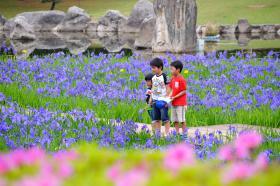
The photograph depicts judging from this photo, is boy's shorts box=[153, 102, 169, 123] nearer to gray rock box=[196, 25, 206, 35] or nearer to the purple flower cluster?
the purple flower cluster

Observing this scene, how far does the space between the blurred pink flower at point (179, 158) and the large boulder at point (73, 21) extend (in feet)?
154

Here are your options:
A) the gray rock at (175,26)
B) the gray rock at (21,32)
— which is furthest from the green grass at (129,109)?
the gray rock at (21,32)

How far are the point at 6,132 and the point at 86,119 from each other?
4.40 ft

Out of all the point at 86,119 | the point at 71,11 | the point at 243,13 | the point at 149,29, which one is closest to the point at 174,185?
the point at 86,119

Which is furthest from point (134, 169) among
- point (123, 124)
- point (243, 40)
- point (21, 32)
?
point (21, 32)

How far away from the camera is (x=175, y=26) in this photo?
27.3m

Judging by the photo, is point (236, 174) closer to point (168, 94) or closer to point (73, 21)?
point (168, 94)

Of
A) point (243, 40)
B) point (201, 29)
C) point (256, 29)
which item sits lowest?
point (243, 40)

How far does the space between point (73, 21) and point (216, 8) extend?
12.9m

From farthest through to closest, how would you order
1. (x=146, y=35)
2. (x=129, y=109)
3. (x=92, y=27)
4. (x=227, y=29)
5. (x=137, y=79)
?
1. (x=92, y=27)
2. (x=227, y=29)
3. (x=146, y=35)
4. (x=137, y=79)
5. (x=129, y=109)

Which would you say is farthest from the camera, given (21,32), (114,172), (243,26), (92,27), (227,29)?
(92,27)

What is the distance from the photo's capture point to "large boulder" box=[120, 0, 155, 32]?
4402 centimetres

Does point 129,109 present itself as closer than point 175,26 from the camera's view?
Yes

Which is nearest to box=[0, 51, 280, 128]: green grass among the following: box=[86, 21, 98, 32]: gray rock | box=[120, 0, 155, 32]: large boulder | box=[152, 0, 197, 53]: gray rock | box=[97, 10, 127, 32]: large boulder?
box=[152, 0, 197, 53]: gray rock
